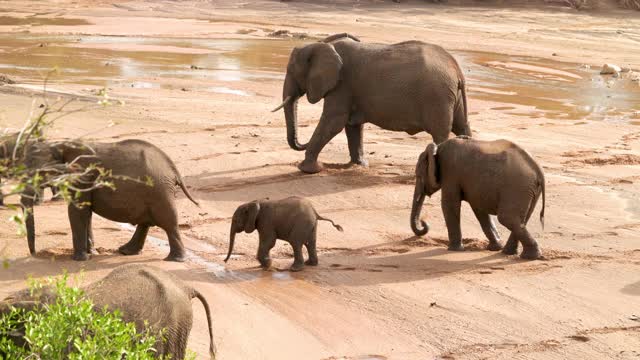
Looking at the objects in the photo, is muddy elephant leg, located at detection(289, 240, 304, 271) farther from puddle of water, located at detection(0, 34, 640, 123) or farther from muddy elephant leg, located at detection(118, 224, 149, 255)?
puddle of water, located at detection(0, 34, 640, 123)

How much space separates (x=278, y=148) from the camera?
54.0 feet

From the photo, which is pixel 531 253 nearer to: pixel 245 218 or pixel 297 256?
pixel 297 256

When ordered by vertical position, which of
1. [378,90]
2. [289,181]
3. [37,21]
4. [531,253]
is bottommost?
[37,21]

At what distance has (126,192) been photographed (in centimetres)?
1027

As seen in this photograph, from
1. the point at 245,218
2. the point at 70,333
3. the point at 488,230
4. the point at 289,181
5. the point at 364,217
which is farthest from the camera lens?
the point at 289,181

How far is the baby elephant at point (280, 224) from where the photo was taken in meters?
10.5

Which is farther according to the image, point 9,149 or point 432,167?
point 432,167

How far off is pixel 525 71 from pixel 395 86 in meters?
14.3

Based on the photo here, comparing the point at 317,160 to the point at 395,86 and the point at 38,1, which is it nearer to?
the point at 395,86

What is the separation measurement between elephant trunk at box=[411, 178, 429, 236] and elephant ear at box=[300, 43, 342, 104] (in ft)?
12.0

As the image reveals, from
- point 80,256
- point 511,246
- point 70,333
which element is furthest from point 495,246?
point 70,333

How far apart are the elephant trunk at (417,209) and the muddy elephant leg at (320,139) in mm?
3243

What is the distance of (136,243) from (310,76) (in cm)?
524

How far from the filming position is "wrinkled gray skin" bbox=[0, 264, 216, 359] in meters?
7.05
